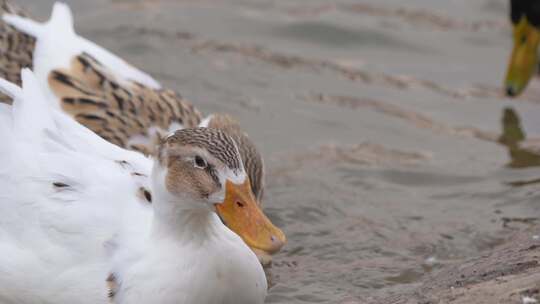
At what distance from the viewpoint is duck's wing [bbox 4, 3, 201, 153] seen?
791cm

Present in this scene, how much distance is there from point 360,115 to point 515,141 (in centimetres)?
126

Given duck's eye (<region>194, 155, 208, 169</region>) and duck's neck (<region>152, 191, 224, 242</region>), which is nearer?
duck's eye (<region>194, 155, 208, 169</region>)

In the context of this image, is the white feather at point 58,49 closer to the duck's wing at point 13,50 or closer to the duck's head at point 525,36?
the duck's wing at point 13,50

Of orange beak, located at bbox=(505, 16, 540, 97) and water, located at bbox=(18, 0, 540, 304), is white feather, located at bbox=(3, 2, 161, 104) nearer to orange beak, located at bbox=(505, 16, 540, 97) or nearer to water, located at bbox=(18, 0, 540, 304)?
water, located at bbox=(18, 0, 540, 304)

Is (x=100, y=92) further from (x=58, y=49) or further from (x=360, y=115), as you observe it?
(x=360, y=115)

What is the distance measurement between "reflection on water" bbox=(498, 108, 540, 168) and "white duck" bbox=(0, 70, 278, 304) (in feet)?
12.4

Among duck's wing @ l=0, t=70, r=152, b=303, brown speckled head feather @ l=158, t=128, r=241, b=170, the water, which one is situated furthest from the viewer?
the water

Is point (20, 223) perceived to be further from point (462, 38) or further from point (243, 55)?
point (462, 38)

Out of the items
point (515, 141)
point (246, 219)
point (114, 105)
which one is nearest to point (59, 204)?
point (246, 219)

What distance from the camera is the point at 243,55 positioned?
36.7ft

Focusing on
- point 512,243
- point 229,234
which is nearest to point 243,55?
point 512,243

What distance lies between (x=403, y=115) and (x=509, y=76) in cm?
103

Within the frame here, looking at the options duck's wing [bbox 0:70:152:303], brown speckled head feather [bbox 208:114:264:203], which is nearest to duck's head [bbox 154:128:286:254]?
duck's wing [bbox 0:70:152:303]

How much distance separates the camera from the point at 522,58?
10.6 m
